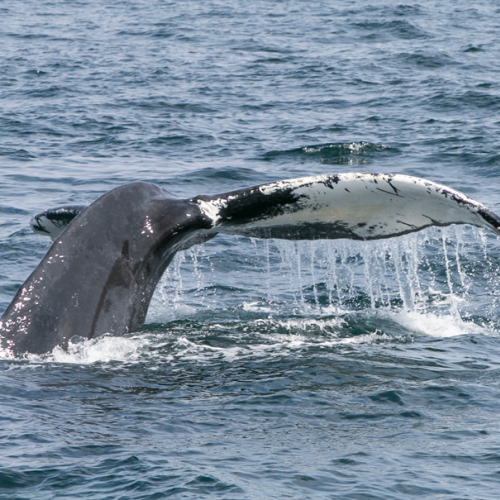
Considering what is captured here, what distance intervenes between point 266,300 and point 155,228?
3796 millimetres

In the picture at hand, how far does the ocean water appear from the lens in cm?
614

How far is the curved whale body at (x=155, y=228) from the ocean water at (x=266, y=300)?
0.25m

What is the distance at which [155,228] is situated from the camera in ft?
24.7

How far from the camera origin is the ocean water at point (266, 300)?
20.1 ft

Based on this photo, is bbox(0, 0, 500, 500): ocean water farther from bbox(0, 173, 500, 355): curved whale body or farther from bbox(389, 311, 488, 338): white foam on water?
bbox(0, 173, 500, 355): curved whale body

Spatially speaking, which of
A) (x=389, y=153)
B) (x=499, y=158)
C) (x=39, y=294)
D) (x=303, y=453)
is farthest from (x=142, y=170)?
(x=303, y=453)

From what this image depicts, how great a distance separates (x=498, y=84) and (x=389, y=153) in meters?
7.34

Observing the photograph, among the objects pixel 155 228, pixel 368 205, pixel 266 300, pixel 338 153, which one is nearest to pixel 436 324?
pixel 266 300

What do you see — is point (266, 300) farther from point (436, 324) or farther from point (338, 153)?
point (338, 153)

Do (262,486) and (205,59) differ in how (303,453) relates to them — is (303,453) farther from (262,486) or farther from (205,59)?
(205,59)

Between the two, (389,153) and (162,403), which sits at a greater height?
(389,153)

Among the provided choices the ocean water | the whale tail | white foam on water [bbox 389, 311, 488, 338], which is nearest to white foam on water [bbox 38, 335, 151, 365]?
the ocean water

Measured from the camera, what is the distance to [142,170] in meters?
17.4

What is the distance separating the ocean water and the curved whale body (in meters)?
0.25
